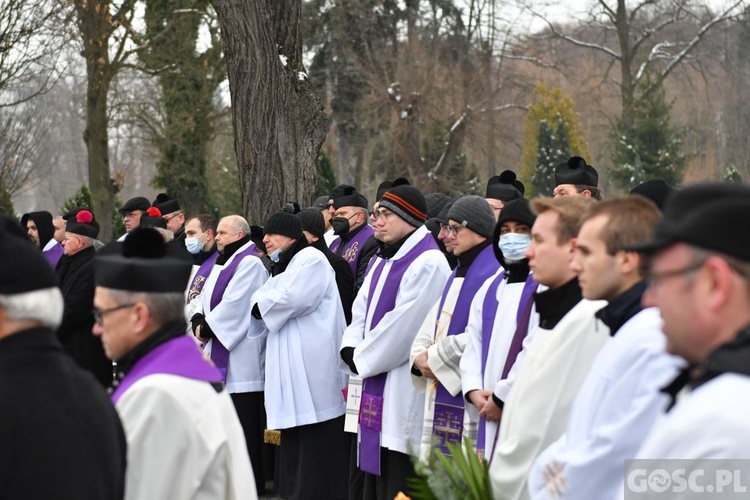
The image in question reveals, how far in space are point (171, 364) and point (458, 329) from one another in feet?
11.0

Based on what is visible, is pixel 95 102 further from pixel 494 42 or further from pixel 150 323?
pixel 150 323

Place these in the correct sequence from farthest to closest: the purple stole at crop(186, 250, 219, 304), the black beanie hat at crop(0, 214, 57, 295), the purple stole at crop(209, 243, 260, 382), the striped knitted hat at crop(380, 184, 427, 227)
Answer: the purple stole at crop(186, 250, 219, 304), the purple stole at crop(209, 243, 260, 382), the striped knitted hat at crop(380, 184, 427, 227), the black beanie hat at crop(0, 214, 57, 295)

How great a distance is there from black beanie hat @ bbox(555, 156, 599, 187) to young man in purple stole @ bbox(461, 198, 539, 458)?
1.96 meters

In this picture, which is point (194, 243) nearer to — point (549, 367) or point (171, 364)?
point (549, 367)

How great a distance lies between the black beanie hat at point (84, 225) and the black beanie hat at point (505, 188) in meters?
3.57

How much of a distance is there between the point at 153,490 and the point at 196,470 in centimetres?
14

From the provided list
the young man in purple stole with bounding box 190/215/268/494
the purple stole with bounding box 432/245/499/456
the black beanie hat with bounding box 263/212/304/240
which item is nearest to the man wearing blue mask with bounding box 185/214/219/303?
the young man in purple stole with bounding box 190/215/268/494

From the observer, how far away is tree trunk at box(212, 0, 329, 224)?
11.1 meters

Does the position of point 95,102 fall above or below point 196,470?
above

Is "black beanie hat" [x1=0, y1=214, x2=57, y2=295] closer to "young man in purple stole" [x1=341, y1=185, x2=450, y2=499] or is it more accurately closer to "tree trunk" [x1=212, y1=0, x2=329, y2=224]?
"young man in purple stole" [x1=341, y1=185, x2=450, y2=499]

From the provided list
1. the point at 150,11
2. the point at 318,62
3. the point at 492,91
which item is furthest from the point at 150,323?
the point at 492,91

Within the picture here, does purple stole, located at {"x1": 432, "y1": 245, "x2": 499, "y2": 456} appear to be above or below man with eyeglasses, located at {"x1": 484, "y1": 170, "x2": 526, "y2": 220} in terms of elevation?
below

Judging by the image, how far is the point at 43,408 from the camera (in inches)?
122

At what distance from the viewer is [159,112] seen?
26172 millimetres
